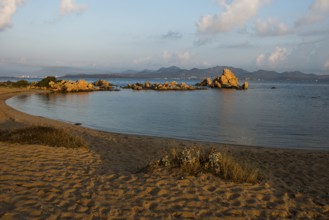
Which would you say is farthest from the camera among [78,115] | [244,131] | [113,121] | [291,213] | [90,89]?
[90,89]

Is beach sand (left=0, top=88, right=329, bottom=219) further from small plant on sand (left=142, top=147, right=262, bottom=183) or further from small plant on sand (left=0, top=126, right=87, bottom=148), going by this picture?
small plant on sand (left=0, top=126, right=87, bottom=148)

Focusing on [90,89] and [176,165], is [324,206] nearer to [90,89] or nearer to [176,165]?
[176,165]

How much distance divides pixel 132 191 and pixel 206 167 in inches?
109

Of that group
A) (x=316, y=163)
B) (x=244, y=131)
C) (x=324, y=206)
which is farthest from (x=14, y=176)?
(x=244, y=131)

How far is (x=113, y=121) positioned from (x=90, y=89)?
168 ft

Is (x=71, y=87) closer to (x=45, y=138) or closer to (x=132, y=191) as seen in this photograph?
(x=45, y=138)

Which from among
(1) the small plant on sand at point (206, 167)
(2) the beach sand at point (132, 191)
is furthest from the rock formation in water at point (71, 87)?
(1) the small plant on sand at point (206, 167)

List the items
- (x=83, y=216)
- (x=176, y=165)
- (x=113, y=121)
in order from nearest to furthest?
(x=83, y=216), (x=176, y=165), (x=113, y=121)

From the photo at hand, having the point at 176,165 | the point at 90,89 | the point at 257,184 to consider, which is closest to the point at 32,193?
the point at 176,165

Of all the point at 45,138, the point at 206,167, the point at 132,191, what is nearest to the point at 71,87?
the point at 45,138

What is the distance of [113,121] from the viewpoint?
26.1 m

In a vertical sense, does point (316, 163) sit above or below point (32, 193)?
below

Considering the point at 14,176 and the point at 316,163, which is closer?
the point at 14,176

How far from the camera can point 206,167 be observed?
9.12m
